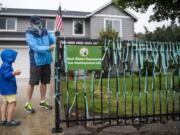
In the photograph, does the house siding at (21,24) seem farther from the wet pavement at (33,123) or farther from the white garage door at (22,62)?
the wet pavement at (33,123)

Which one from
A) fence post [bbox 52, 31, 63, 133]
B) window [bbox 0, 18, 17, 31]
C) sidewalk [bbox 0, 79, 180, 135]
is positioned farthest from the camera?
window [bbox 0, 18, 17, 31]

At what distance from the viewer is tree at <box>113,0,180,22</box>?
9.35 meters

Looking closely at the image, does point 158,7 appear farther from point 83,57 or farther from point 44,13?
point 44,13

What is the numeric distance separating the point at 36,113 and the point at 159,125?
2.16 metres

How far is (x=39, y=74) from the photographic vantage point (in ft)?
20.3

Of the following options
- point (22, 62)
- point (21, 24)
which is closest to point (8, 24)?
point (21, 24)

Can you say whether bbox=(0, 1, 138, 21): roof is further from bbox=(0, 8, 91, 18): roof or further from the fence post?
the fence post

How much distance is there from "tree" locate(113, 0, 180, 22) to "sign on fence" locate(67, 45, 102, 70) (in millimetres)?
4150

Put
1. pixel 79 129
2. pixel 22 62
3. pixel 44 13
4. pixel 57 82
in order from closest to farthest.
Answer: pixel 79 129
pixel 57 82
pixel 22 62
pixel 44 13

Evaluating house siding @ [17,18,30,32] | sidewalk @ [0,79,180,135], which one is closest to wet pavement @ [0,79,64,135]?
sidewalk @ [0,79,180,135]

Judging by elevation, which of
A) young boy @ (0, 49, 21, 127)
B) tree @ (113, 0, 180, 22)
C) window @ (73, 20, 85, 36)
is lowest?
young boy @ (0, 49, 21, 127)

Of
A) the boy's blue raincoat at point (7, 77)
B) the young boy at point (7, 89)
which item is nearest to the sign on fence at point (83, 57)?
the young boy at point (7, 89)

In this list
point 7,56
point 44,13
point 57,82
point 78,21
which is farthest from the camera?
point 78,21

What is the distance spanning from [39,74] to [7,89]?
76 centimetres
